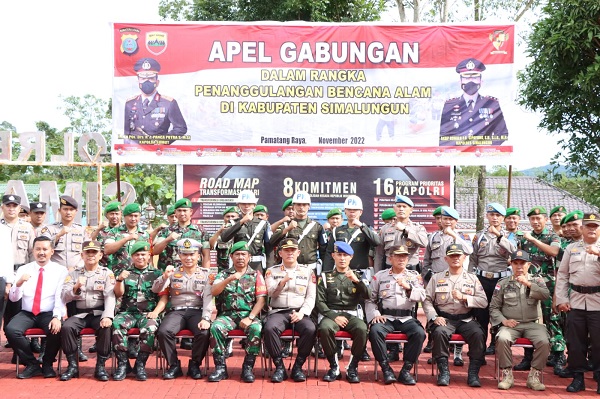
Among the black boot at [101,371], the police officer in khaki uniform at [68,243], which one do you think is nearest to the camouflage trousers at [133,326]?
the black boot at [101,371]

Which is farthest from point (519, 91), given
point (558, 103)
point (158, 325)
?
point (158, 325)

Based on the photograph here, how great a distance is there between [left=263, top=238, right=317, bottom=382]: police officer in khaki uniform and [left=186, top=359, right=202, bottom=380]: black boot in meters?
0.77

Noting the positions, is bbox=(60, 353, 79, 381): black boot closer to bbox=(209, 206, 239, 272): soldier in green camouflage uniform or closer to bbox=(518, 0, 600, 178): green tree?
bbox=(209, 206, 239, 272): soldier in green camouflage uniform

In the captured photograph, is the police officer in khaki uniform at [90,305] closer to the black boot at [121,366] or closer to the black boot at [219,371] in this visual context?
the black boot at [121,366]

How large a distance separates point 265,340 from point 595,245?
3497 millimetres

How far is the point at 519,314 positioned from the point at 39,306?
17.0ft

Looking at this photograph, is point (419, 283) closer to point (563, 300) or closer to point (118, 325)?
point (563, 300)

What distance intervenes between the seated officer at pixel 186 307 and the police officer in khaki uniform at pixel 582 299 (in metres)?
3.75

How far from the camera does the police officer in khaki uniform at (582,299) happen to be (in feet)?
24.2

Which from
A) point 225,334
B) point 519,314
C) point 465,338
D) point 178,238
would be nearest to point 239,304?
point 225,334

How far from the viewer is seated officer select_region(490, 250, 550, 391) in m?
7.41

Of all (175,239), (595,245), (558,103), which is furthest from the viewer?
(558,103)

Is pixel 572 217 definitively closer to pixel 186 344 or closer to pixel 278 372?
pixel 278 372

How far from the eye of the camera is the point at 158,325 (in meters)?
7.82
